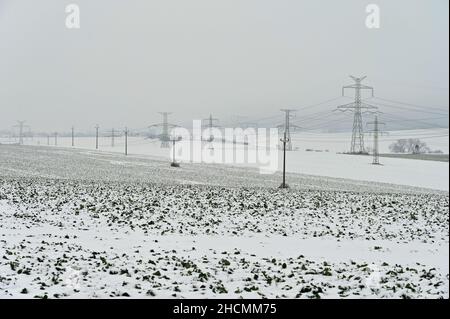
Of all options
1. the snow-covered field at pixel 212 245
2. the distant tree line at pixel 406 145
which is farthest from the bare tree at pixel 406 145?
the snow-covered field at pixel 212 245

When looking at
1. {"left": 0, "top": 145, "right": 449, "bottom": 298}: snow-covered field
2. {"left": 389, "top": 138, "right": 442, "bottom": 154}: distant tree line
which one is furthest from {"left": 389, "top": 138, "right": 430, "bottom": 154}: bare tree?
{"left": 0, "top": 145, "right": 449, "bottom": 298}: snow-covered field

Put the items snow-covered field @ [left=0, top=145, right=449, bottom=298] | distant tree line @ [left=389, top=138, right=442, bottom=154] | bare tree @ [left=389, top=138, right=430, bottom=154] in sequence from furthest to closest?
bare tree @ [left=389, top=138, right=430, bottom=154], distant tree line @ [left=389, top=138, right=442, bottom=154], snow-covered field @ [left=0, top=145, right=449, bottom=298]

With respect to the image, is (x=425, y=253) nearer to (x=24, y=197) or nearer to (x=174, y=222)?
(x=174, y=222)

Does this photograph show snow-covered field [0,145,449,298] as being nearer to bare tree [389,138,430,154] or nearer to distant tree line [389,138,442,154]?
distant tree line [389,138,442,154]

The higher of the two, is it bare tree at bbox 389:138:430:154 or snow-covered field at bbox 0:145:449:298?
bare tree at bbox 389:138:430:154

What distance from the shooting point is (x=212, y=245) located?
60.9ft

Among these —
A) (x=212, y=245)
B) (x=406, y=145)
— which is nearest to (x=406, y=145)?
(x=406, y=145)

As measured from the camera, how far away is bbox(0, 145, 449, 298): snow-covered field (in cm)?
1205

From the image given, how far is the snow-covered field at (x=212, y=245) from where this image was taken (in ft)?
39.5

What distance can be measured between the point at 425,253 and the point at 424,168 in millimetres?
76306

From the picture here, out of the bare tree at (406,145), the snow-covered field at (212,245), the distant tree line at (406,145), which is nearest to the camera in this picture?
the snow-covered field at (212,245)

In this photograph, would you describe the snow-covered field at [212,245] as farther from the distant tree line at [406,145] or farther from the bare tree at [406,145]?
the bare tree at [406,145]

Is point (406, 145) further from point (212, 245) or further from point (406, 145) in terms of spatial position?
point (212, 245)
